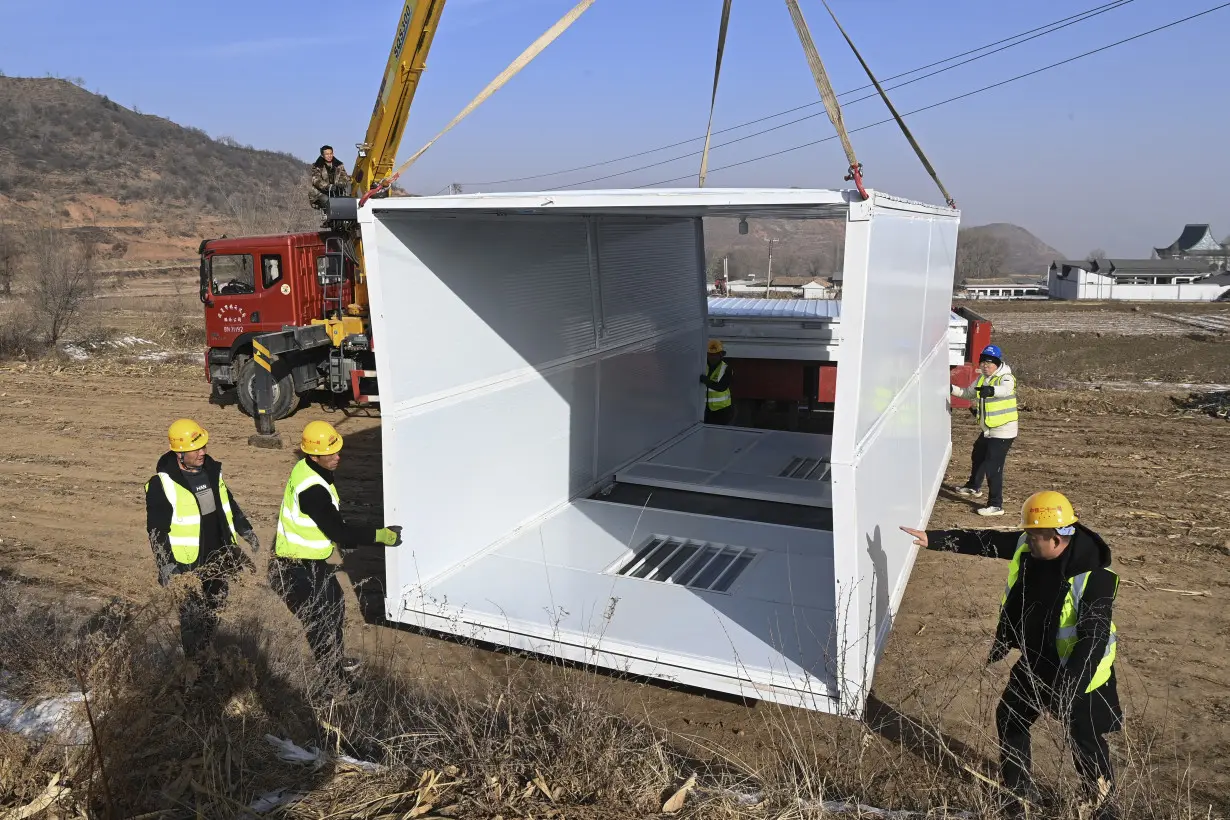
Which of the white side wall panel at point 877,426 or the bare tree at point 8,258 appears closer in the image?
the white side wall panel at point 877,426

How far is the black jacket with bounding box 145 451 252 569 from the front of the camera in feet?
14.9

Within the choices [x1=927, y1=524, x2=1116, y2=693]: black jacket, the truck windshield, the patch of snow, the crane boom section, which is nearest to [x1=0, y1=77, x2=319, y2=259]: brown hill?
the truck windshield

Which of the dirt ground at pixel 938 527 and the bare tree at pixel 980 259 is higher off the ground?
the bare tree at pixel 980 259

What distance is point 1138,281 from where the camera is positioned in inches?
2608

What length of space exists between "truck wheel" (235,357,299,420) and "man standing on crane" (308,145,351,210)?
2.49 metres

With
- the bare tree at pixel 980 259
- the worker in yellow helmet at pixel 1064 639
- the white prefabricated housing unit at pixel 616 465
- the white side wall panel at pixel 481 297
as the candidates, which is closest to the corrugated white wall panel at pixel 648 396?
the white prefabricated housing unit at pixel 616 465

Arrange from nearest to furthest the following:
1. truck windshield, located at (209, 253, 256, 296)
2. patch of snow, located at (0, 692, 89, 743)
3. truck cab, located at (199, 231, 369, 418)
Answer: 1. patch of snow, located at (0, 692, 89, 743)
2. truck cab, located at (199, 231, 369, 418)
3. truck windshield, located at (209, 253, 256, 296)

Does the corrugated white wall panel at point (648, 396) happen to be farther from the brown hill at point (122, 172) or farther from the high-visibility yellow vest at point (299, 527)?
the brown hill at point (122, 172)

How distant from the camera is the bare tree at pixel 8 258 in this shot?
2656 cm

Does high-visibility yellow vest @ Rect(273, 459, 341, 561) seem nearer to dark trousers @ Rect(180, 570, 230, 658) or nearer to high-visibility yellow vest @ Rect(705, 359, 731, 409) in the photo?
dark trousers @ Rect(180, 570, 230, 658)

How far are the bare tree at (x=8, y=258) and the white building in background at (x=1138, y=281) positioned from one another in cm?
6302

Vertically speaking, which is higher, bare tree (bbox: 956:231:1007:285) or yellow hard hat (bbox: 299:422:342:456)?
bare tree (bbox: 956:231:1007:285)

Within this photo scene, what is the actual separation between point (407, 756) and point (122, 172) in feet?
212

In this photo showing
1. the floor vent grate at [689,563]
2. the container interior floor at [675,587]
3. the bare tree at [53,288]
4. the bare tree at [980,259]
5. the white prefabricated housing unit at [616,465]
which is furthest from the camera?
the bare tree at [980,259]
